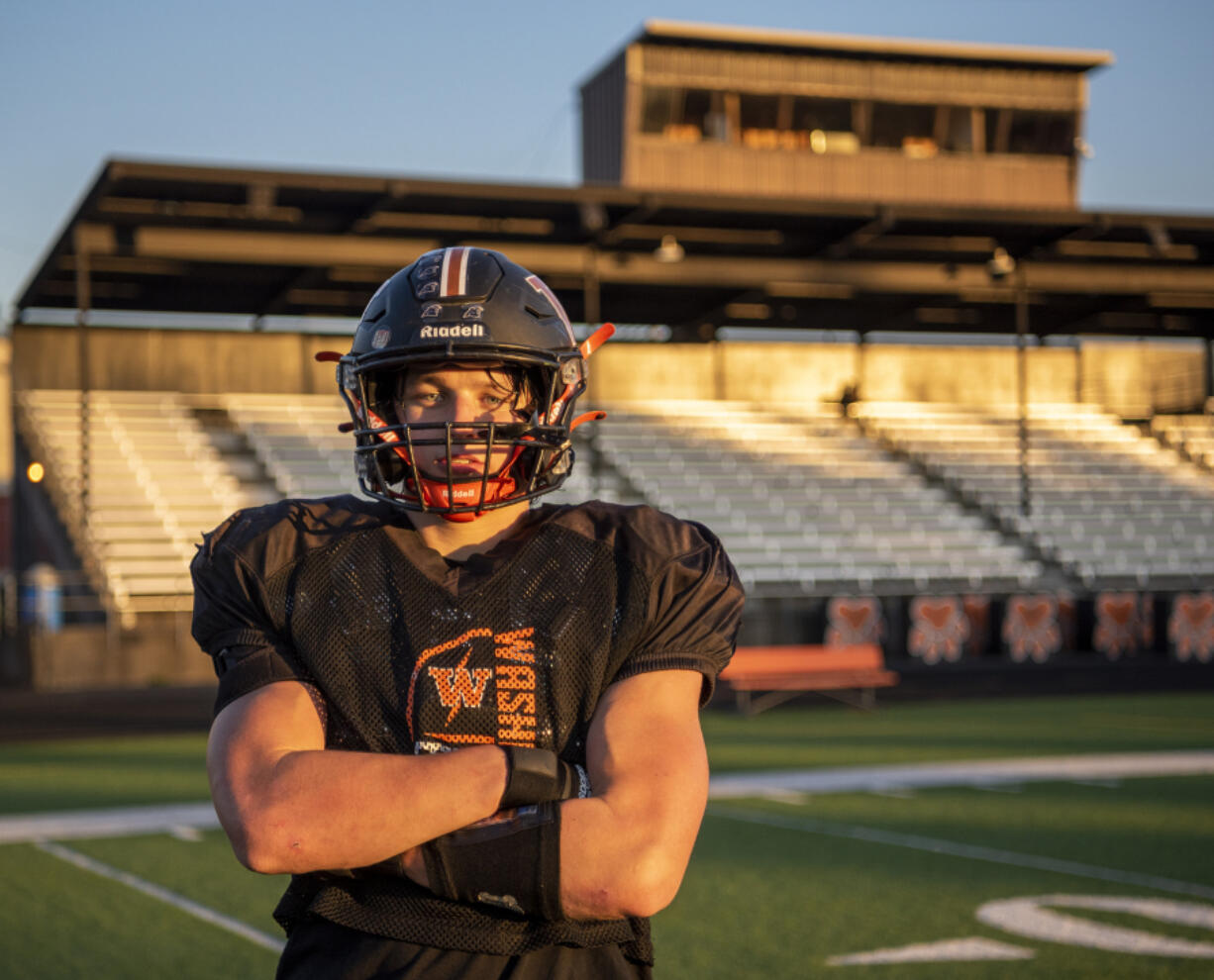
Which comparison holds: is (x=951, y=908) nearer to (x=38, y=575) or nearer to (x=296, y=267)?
(x=38, y=575)

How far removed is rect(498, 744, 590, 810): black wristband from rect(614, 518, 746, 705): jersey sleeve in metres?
0.18

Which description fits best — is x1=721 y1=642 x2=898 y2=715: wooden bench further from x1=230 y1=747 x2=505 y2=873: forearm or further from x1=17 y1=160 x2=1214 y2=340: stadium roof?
x1=230 y1=747 x2=505 y2=873: forearm

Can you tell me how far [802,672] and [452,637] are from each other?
13288mm

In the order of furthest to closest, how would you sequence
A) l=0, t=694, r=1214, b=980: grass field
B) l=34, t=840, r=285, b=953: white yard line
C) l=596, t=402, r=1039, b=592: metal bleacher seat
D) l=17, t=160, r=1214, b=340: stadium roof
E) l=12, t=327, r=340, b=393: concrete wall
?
l=12, t=327, r=340, b=393: concrete wall
l=596, t=402, r=1039, b=592: metal bleacher seat
l=17, t=160, r=1214, b=340: stadium roof
l=34, t=840, r=285, b=953: white yard line
l=0, t=694, r=1214, b=980: grass field

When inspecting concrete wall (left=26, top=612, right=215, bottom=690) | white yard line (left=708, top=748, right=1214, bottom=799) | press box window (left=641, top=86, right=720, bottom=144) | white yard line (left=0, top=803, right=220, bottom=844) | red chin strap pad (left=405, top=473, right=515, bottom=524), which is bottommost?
concrete wall (left=26, top=612, right=215, bottom=690)

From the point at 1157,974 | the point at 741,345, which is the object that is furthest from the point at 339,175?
the point at 1157,974

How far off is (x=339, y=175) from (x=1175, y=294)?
1340cm

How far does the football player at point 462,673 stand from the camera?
1.89 meters

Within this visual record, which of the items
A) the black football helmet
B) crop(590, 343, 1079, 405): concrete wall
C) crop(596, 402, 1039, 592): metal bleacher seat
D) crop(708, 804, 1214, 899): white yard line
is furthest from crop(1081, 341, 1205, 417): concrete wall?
the black football helmet

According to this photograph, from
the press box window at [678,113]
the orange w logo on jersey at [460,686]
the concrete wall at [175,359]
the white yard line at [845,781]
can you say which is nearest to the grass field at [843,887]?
the white yard line at [845,781]

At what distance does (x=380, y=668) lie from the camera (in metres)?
2.03

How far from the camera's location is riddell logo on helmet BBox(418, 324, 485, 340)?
6.93ft

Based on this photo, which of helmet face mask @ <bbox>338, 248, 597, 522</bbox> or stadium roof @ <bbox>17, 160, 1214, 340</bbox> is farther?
→ stadium roof @ <bbox>17, 160, 1214, 340</bbox>

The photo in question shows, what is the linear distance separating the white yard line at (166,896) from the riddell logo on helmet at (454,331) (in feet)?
12.9
